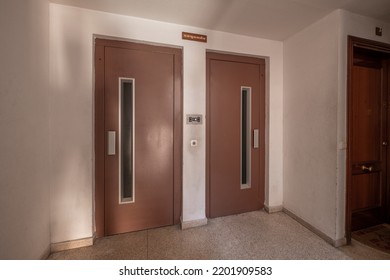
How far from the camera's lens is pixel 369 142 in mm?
2268

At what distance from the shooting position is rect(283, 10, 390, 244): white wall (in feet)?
6.11

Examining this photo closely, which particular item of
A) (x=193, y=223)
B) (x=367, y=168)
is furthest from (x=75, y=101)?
(x=367, y=168)

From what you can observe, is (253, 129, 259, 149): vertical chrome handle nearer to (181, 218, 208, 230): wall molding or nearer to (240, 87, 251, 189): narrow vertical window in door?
(240, 87, 251, 189): narrow vertical window in door

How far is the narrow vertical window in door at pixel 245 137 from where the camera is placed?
252 centimetres

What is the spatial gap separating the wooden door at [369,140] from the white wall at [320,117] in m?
0.39

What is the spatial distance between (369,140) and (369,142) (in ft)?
0.08

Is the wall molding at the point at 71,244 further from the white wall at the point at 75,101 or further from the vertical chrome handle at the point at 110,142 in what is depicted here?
the vertical chrome handle at the point at 110,142

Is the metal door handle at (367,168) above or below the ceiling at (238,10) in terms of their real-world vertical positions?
below

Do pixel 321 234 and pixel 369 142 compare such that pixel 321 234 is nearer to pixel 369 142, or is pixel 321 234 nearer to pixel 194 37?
pixel 369 142

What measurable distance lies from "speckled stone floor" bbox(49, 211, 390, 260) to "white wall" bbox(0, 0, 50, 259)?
0.55 metres

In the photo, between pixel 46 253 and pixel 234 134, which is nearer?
pixel 46 253

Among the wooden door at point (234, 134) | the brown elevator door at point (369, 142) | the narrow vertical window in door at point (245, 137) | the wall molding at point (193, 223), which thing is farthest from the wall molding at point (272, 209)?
the wall molding at point (193, 223)

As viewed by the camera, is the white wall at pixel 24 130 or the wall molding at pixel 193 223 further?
the wall molding at pixel 193 223

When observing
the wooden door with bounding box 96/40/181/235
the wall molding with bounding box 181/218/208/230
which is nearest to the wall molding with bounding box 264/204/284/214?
the wall molding with bounding box 181/218/208/230
